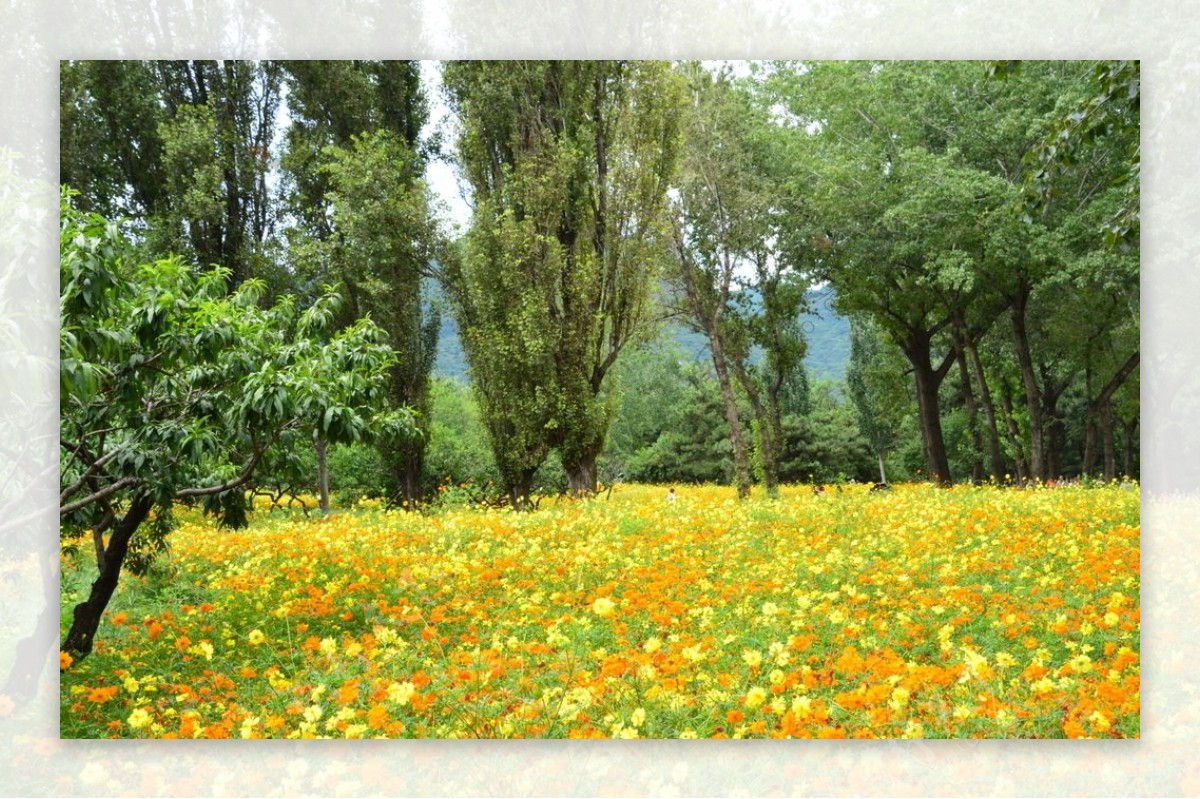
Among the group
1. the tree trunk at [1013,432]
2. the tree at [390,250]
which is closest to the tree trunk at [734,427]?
the tree trunk at [1013,432]

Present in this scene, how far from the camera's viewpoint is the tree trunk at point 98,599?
12.6 ft

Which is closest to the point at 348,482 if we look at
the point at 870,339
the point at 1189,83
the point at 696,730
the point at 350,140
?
the point at 350,140

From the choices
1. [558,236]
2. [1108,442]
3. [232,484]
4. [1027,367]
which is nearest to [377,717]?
[232,484]

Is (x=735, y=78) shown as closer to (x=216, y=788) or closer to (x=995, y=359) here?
(x=995, y=359)

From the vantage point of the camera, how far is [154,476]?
11.4 ft

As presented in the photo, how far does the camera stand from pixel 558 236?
455 cm

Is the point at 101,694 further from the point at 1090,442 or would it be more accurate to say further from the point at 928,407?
the point at 1090,442

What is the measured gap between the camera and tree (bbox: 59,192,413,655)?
10.8ft

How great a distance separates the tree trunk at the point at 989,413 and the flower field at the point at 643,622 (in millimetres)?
177

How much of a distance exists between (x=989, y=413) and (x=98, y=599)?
4.02 metres

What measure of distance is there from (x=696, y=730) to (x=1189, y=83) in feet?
11.8

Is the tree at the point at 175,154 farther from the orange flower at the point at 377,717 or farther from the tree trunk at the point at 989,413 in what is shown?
the tree trunk at the point at 989,413

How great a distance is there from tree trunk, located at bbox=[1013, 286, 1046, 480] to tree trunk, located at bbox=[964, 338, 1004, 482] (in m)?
0.15

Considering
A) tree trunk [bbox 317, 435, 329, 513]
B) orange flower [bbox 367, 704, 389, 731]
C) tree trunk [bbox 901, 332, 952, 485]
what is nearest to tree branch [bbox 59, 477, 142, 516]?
tree trunk [bbox 317, 435, 329, 513]
